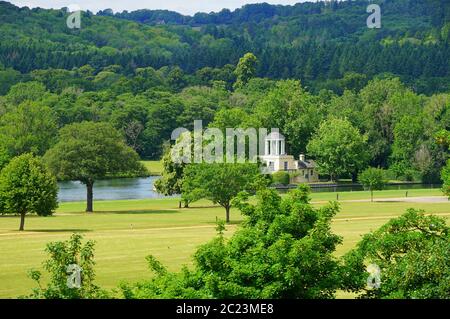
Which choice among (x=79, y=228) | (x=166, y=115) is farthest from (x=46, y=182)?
(x=166, y=115)

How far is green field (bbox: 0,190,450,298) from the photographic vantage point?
168 feet

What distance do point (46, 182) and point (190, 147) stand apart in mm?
27404

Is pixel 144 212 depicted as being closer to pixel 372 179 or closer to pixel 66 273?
pixel 372 179

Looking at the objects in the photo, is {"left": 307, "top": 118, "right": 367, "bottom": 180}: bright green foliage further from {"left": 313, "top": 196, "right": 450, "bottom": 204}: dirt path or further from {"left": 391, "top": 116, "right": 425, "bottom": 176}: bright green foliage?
{"left": 313, "top": 196, "right": 450, "bottom": 204}: dirt path

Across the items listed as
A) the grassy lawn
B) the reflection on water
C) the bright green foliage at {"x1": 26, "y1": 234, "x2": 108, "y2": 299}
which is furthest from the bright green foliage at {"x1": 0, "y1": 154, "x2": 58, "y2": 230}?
the grassy lawn

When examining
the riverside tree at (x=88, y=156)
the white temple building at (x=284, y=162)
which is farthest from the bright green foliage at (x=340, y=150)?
the riverside tree at (x=88, y=156)

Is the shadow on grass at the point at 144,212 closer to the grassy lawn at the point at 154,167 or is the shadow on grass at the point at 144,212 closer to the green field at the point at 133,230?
the green field at the point at 133,230

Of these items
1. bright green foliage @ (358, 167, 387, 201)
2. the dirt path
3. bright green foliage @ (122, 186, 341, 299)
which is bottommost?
the dirt path

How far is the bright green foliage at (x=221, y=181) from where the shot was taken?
276ft

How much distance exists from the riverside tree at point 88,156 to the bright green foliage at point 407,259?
192 ft

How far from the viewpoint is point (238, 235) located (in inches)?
1326

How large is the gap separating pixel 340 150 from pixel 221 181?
45.7 meters

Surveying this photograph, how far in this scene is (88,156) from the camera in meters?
92.9
